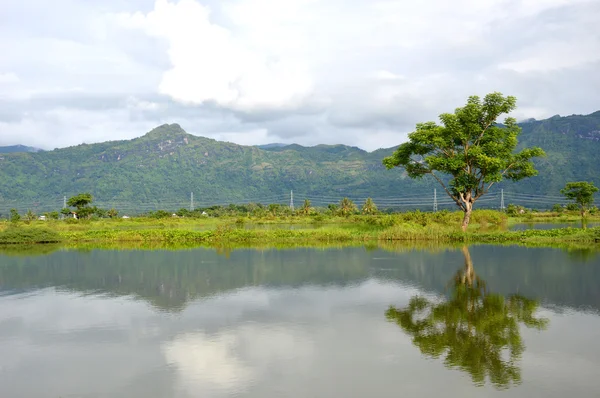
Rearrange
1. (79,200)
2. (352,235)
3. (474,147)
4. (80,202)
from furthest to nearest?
(80,202), (79,200), (474,147), (352,235)

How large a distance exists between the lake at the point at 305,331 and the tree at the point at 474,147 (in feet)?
54.6

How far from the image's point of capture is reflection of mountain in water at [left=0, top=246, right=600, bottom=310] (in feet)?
57.1

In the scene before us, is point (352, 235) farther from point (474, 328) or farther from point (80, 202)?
point (80, 202)

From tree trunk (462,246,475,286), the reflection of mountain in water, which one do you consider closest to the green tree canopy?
the reflection of mountain in water

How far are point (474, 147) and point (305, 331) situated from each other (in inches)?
1191

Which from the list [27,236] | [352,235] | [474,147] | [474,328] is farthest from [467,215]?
[27,236]

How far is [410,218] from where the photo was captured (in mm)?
41656

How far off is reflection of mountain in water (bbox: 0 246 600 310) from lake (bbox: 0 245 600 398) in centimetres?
13

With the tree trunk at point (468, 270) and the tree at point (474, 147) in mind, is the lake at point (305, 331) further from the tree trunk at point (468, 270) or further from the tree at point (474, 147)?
the tree at point (474, 147)

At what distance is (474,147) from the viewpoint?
125 feet

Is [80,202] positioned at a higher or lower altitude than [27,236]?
higher

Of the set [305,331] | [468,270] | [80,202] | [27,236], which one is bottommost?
[468,270]

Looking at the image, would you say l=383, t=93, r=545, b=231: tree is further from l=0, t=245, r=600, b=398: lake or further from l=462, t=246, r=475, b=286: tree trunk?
l=0, t=245, r=600, b=398: lake

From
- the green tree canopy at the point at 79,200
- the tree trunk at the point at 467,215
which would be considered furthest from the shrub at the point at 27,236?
the green tree canopy at the point at 79,200
